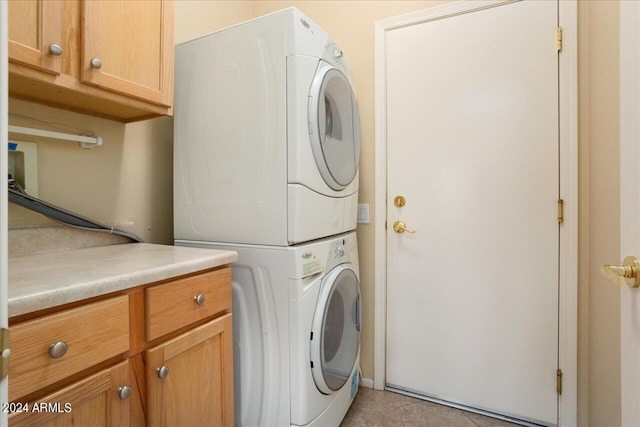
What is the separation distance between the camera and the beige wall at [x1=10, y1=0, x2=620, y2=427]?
1.29 metres

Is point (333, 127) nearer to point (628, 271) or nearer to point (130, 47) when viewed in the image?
point (130, 47)

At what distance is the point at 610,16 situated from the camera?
1.39m

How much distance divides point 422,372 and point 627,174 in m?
1.54

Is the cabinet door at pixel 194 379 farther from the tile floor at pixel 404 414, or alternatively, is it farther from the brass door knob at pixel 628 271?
the brass door knob at pixel 628 271

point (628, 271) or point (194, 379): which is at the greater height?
point (628, 271)

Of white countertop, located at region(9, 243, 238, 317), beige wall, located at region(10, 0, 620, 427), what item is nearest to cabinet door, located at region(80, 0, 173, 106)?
beige wall, located at region(10, 0, 620, 427)

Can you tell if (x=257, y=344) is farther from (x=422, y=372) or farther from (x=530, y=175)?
(x=530, y=175)

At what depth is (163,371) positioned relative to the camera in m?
0.90

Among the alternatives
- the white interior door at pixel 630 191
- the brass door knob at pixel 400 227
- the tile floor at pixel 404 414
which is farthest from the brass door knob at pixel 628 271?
the tile floor at pixel 404 414

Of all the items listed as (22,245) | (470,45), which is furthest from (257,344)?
(470,45)

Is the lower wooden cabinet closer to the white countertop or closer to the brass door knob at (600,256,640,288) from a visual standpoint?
the white countertop

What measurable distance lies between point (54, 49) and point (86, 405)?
3.16ft

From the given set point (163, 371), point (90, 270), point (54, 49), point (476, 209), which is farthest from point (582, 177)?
point (54, 49)

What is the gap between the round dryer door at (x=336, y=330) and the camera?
1.30 meters
